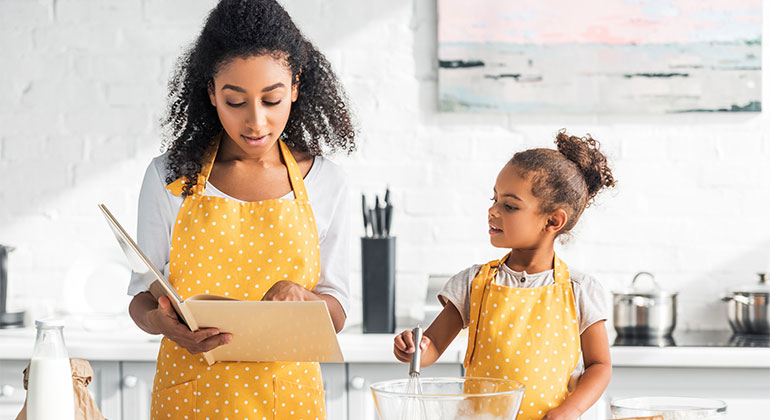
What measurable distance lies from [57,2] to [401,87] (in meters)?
1.19

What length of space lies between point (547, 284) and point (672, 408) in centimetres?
47

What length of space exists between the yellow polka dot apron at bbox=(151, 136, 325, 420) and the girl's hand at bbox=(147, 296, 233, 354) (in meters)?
0.15

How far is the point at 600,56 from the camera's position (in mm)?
2727

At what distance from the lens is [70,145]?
2.83 m

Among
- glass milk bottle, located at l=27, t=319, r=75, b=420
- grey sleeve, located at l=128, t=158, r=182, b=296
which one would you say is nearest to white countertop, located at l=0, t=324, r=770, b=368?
grey sleeve, located at l=128, t=158, r=182, b=296

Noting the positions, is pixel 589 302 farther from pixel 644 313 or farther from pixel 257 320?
pixel 644 313

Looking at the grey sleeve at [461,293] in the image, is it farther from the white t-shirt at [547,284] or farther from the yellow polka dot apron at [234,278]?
the yellow polka dot apron at [234,278]

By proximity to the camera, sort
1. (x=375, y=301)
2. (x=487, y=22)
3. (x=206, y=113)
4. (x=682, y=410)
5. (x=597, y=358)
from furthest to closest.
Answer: (x=487, y=22), (x=375, y=301), (x=206, y=113), (x=597, y=358), (x=682, y=410)

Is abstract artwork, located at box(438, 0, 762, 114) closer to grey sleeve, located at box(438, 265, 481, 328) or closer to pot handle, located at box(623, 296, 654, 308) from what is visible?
pot handle, located at box(623, 296, 654, 308)

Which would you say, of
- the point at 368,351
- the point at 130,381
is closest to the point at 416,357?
the point at 368,351

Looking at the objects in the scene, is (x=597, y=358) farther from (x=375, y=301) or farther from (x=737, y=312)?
(x=737, y=312)

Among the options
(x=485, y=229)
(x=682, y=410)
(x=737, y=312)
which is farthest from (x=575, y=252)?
(x=682, y=410)

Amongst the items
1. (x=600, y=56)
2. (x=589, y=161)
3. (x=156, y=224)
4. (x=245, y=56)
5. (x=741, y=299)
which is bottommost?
(x=741, y=299)

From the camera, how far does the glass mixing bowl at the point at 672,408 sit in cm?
93
